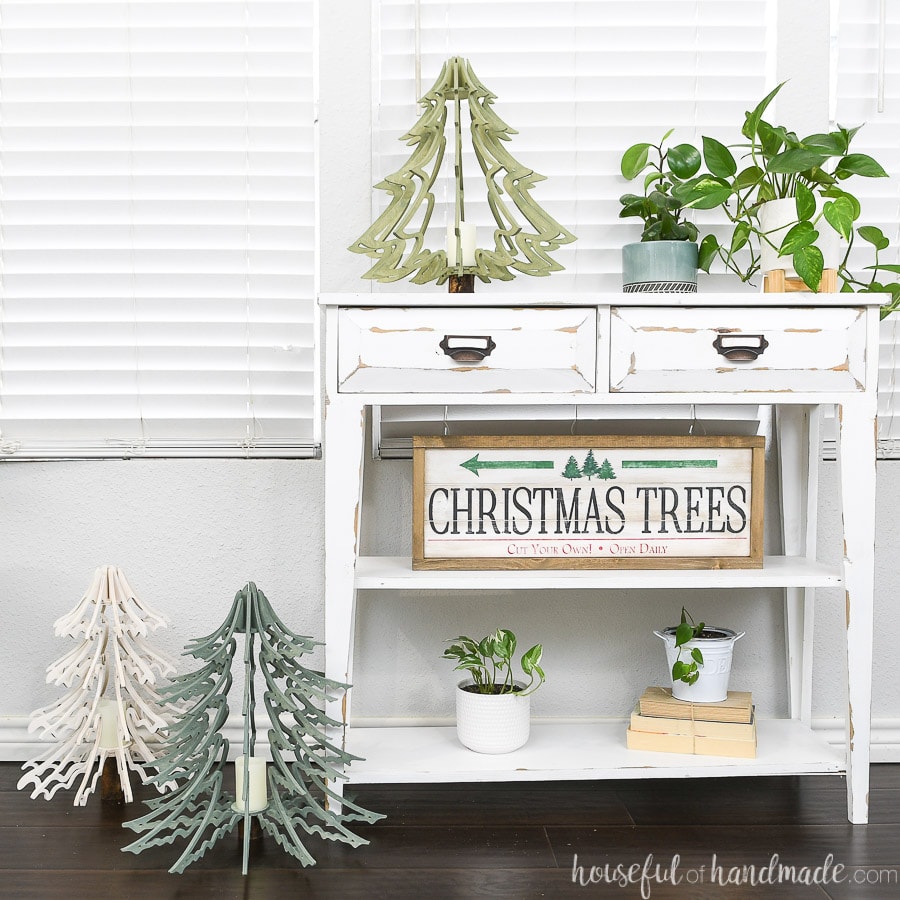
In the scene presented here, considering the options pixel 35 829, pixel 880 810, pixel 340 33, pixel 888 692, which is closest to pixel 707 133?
pixel 340 33

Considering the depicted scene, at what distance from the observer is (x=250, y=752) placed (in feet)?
4.40

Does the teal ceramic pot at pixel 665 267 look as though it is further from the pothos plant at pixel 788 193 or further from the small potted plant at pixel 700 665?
the small potted plant at pixel 700 665

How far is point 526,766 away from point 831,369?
850 millimetres

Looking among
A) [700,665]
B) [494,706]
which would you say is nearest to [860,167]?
[700,665]

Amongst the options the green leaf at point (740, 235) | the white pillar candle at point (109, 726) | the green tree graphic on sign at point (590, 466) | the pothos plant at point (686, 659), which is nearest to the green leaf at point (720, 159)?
Answer: the green leaf at point (740, 235)

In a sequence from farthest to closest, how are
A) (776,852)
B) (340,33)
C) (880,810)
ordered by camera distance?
(340,33), (880,810), (776,852)

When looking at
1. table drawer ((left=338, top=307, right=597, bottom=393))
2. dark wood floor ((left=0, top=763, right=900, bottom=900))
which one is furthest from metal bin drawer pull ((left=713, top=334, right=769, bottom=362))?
dark wood floor ((left=0, top=763, right=900, bottom=900))

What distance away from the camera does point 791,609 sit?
1.78 metres

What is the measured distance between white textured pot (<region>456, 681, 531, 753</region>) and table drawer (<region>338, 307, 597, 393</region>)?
1.83 feet

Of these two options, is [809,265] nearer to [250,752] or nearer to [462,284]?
[462,284]

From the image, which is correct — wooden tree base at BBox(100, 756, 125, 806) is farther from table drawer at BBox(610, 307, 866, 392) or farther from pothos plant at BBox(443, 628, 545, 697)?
table drawer at BBox(610, 307, 866, 392)

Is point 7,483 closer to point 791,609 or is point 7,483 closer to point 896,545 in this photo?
point 791,609

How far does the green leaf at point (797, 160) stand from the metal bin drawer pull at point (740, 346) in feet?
1.05

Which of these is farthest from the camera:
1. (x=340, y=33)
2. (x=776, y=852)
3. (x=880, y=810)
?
(x=340, y=33)
